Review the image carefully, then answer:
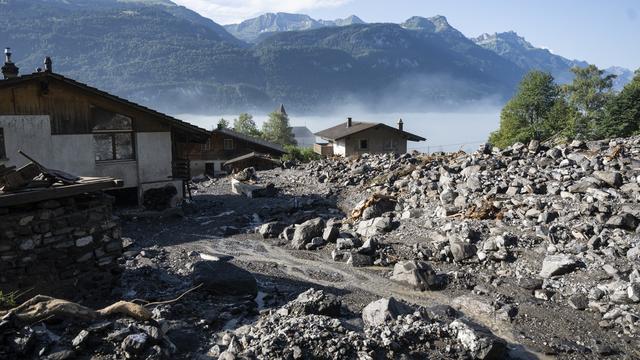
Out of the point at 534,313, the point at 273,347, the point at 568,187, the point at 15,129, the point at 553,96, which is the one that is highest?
the point at 553,96

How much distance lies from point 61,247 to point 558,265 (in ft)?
40.3

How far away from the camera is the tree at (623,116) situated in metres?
41.4

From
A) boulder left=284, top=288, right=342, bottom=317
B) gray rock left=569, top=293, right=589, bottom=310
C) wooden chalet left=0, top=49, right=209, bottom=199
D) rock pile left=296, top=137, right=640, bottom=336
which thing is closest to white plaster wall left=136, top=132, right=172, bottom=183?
wooden chalet left=0, top=49, right=209, bottom=199

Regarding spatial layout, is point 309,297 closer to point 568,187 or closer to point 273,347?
point 273,347

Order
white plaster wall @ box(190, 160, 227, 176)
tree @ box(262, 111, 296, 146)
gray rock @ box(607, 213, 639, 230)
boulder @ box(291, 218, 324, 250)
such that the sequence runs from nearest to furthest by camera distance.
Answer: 1. gray rock @ box(607, 213, 639, 230)
2. boulder @ box(291, 218, 324, 250)
3. white plaster wall @ box(190, 160, 227, 176)
4. tree @ box(262, 111, 296, 146)

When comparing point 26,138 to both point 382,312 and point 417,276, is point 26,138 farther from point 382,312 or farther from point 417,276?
point 382,312

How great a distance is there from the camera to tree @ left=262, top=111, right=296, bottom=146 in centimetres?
8862

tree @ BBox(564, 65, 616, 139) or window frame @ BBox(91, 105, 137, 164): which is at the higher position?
tree @ BBox(564, 65, 616, 139)

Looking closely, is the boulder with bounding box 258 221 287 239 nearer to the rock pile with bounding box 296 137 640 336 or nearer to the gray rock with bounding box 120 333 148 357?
the rock pile with bounding box 296 137 640 336

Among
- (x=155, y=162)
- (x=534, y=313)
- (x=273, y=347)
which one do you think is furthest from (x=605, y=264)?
(x=155, y=162)

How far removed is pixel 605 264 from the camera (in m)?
12.9

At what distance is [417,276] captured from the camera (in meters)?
13.5

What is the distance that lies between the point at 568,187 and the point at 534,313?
26.6 ft

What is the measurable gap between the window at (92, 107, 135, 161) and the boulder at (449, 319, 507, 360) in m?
18.0
